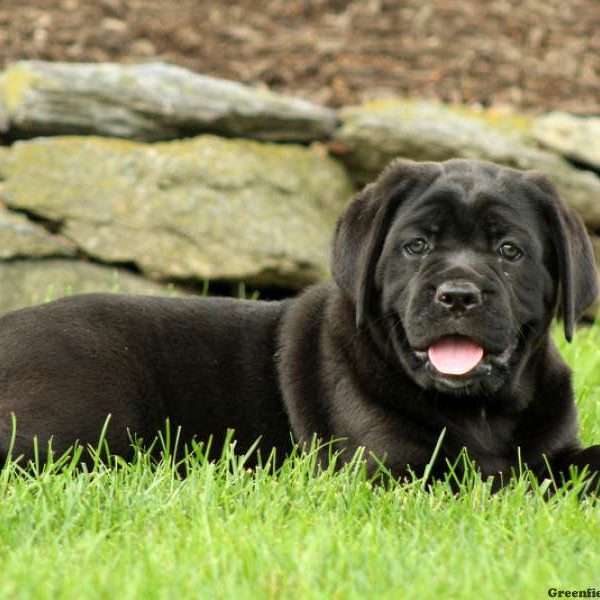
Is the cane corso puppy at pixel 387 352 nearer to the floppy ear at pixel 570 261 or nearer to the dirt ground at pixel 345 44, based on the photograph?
the floppy ear at pixel 570 261

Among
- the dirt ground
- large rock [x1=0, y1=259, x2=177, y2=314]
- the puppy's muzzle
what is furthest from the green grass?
the dirt ground

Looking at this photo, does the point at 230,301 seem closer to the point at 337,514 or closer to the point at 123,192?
the point at 337,514

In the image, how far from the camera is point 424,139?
24.1 ft

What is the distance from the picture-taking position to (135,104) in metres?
7.12

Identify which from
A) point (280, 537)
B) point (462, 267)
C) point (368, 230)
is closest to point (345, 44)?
point (368, 230)

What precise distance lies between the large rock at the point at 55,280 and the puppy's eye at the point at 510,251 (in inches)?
113

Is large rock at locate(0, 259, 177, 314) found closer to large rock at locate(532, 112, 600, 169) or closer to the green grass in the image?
large rock at locate(532, 112, 600, 169)

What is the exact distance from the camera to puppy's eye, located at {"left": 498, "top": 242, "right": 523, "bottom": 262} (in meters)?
4.23

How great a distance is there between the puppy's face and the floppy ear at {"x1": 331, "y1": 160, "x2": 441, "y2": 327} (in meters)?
0.04

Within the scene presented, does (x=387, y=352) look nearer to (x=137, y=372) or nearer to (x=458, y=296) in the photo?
(x=458, y=296)

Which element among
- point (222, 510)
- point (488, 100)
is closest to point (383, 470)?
point (222, 510)

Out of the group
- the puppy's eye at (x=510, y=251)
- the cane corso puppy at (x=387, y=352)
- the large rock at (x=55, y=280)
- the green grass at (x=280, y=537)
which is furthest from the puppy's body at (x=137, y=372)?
the large rock at (x=55, y=280)

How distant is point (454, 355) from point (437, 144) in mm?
3391

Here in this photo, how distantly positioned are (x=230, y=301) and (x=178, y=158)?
93.2 inches
